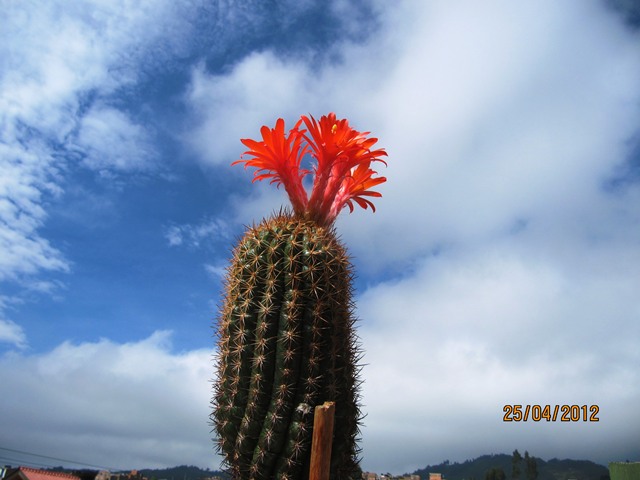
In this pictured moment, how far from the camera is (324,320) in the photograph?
239 inches

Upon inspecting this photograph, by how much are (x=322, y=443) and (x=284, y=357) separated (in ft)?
3.73

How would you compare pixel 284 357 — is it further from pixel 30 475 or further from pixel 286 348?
pixel 30 475

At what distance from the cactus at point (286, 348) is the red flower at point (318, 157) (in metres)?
0.04

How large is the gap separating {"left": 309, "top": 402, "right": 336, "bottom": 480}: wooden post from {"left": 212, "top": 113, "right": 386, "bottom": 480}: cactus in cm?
68

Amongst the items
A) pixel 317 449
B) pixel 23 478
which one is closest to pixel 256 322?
pixel 317 449

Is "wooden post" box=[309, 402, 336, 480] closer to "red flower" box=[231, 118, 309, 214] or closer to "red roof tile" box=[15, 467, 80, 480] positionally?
"red flower" box=[231, 118, 309, 214]

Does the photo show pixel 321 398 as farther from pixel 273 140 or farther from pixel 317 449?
pixel 273 140

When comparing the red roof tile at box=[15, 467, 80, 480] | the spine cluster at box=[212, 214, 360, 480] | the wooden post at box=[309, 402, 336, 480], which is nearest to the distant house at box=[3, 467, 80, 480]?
the red roof tile at box=[15, 467, 80, 480]

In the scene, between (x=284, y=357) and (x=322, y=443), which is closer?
(x=322, y=443)

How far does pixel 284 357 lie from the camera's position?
587cm

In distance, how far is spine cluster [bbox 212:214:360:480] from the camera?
5.83m

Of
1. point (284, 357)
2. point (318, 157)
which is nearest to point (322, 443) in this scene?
point (284, 357)

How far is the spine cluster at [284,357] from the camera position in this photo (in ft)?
19.1

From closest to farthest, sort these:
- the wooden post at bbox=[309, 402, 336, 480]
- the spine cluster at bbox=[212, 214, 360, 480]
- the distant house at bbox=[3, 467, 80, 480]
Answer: the wooden post at bbox=[309, 402, 336, 480]
the spine cluster at bbox=[212, 214, 360, 480]
the distant house at bbox=[3, 467, 80, 480]
